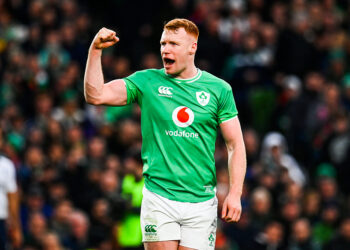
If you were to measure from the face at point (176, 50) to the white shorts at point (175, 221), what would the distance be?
1005mm

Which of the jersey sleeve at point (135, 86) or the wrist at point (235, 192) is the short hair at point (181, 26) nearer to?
the jersey sleeve at point (135, 86)

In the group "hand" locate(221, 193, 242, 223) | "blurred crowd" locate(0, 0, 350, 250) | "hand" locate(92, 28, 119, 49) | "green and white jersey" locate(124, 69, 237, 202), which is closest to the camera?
"hand" locate(92, 28, 119, 49)

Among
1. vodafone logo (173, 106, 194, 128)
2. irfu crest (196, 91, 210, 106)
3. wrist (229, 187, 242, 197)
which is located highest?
irfu crest (196, 91, 210, 106)

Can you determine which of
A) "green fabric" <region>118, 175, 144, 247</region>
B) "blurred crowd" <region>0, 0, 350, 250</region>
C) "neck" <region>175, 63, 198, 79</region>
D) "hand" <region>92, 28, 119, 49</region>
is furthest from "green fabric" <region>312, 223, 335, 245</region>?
"hand" <region>92, 28, 119, 49</region>

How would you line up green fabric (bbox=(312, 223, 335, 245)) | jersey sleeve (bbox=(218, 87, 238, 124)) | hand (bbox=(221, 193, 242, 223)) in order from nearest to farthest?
1. hand (bbox=(221, 193, 242, 223))
2. jersey sleeve (bbox=(218, 87, 238, 124))
3. green fabric (bbox=(312, 223, 335, 245))

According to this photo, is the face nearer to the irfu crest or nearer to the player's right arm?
the irfu crest

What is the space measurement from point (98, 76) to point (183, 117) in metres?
0.75

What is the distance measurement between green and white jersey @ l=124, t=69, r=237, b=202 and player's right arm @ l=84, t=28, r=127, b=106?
0.63 feet

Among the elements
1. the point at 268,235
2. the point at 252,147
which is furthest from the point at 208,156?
the point at 252,147

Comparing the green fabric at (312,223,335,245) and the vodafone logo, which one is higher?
the vodafone logo

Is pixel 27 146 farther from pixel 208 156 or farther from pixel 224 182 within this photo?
pixel 208 156

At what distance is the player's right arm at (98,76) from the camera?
596 centimetres

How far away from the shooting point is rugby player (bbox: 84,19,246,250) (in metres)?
6.20

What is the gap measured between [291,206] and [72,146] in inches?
144
